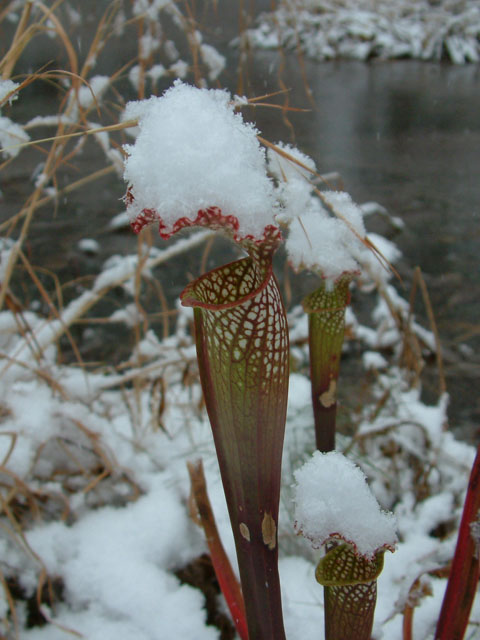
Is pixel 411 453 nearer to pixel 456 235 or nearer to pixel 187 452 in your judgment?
pixel 187 452

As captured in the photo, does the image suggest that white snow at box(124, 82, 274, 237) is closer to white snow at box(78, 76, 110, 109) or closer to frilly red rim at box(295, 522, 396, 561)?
frilly red rim at box(295, 522, 396, 561)

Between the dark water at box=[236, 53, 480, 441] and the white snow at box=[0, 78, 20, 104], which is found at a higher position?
the white snow at box=[0, 78, 20, 104]

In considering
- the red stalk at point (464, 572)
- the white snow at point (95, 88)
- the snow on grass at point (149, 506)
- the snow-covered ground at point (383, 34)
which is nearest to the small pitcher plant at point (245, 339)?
the red stalk at point (464, 572)

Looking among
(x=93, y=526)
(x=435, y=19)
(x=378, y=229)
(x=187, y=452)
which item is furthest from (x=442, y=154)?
(x=435, y=19)

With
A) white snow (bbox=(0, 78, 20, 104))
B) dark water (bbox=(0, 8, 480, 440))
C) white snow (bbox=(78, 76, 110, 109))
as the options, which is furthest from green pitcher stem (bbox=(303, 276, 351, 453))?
dark water (bbox=(0, 8, 480, 440))

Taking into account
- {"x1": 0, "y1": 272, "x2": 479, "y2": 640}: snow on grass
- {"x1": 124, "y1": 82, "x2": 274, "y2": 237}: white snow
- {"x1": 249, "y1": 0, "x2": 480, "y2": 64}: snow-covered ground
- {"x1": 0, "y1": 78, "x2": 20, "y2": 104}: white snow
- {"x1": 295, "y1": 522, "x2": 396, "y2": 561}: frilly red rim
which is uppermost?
{"x1": 249, "y1": 0, "x2": 480, "y2": 64}: snow-covered ground

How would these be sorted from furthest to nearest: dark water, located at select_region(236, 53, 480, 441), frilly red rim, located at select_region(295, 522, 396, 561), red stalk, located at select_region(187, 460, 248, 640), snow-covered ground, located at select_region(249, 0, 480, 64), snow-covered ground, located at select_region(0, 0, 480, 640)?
snow-covered ground, located at select_region(249, 0, 480, 64)
dark water, located at select_region(236, 53, 480, 441)
snow-covered ground, located at select_region(0, 0, 480, 640)
red stalk, located at select_region(187, 460, 248, 640)
frilly red rim, located at select_region(295, 522, 396, 561)
